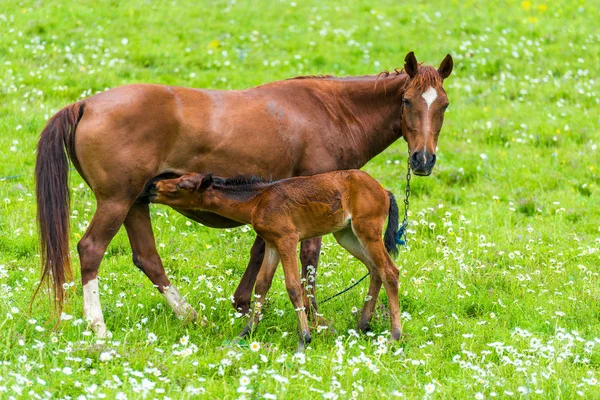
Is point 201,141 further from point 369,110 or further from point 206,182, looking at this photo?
point 369,110

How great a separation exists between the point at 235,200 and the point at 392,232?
61.0 inches

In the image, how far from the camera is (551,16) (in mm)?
18219

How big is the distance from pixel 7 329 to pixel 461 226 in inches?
222

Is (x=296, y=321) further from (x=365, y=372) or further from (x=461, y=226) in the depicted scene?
(x=461, y=226)

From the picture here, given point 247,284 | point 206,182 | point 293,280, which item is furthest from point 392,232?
point 206,182

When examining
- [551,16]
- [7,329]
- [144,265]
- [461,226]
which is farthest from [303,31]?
[7,329]

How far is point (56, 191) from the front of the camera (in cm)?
710

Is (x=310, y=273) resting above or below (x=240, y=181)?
below

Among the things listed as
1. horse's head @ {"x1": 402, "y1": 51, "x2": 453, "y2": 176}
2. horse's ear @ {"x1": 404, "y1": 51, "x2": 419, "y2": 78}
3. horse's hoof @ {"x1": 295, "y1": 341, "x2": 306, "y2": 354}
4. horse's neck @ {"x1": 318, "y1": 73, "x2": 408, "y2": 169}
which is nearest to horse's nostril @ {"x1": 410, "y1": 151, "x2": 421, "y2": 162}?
horse's head @ {"x1": 402, "y1": 51, "x2": 453, "y2": 176}

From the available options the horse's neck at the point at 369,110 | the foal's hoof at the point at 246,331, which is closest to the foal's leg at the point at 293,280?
the foal's hoof at the point at 246,331

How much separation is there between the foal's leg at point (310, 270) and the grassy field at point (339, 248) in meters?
0.21

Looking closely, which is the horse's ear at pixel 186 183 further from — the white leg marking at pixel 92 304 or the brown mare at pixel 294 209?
the white leg marking at pixel 92 304

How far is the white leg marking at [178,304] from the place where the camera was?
748 centimetres

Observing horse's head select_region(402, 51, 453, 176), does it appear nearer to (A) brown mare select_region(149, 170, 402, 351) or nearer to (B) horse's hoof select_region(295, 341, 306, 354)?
(A) brown mare select_region(149, 170, 402, 351)
